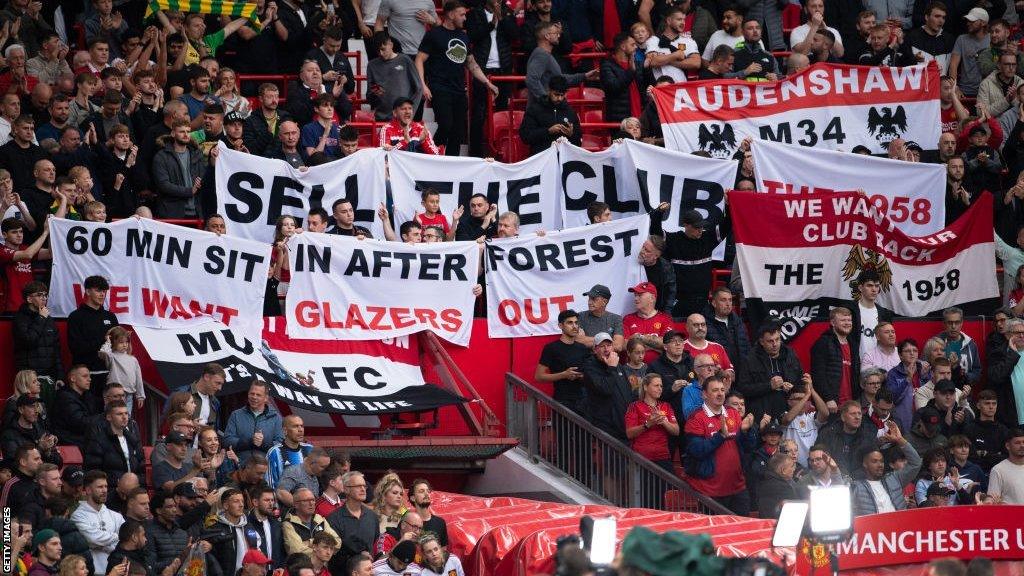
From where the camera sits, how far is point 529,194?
21.0m

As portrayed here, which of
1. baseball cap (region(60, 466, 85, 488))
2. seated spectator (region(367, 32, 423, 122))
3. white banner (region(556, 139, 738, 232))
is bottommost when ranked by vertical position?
baseball cap (region(60, 466, 85, 488))

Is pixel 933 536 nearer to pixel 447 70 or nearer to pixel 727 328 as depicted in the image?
pixel 727 328

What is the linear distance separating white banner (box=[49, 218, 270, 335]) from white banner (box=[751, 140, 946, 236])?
5749 millimetres

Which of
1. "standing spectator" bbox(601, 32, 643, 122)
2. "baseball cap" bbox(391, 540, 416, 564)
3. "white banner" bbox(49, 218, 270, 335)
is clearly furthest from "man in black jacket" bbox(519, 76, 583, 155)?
"baseball cap" bbox(391, 540, 416, 564)

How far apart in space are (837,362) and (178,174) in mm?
6816

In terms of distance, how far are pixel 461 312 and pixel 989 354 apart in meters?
5.45

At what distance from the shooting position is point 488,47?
23984 millimetres

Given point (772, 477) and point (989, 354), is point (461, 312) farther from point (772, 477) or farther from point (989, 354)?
point (989, 354)

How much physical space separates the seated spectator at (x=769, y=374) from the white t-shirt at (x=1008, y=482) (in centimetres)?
202


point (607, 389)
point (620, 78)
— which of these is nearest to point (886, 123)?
point (620, 78)

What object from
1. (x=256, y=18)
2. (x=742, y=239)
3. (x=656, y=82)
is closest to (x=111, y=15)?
(x=256, y=18)

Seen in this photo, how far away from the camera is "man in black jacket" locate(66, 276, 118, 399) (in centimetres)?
1797

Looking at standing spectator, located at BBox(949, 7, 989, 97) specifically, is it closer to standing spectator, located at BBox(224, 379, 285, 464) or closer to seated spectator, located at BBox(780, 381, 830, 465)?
seated spectator, located at BBox(780, 381, 830, 465)

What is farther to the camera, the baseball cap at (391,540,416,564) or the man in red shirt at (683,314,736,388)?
the man in red shirt at (683,314,736,388)
